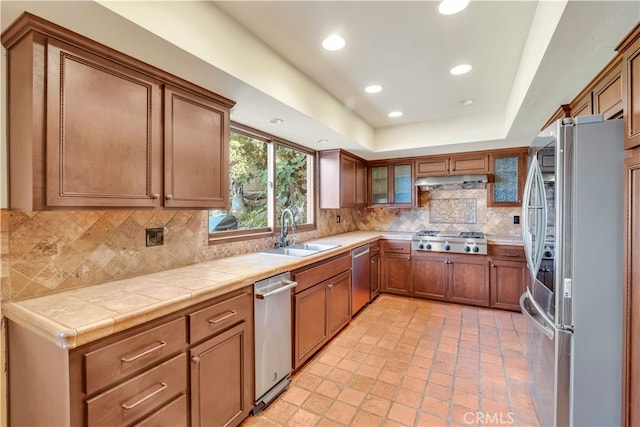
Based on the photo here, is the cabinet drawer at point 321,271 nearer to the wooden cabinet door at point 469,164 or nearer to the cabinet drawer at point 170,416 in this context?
the cabinet drawer at point 170,416

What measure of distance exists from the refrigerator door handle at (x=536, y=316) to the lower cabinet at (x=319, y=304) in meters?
1.54

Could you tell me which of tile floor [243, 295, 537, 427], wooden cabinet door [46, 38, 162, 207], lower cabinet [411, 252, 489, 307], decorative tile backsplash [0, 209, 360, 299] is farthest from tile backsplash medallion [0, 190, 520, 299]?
lower cabinet [411, 252, 489, 307]

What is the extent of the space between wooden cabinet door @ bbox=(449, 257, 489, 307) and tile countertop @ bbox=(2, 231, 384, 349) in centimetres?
278

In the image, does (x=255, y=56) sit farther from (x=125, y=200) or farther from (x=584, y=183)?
(x=584, y=183)

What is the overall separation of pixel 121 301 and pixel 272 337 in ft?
3.28

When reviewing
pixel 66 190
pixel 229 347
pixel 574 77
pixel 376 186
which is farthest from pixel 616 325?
pixel 376 186

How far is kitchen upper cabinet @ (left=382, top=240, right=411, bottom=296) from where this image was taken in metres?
4.16

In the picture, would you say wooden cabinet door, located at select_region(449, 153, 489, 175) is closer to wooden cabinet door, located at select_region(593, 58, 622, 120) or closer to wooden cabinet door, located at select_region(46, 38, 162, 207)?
wooden cabinet door, located at select_region(593, 58, 622, 120)

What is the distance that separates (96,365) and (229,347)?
0.69m

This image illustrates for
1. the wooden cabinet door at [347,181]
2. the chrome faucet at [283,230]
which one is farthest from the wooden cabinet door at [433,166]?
the chrome faucet at [283,230]

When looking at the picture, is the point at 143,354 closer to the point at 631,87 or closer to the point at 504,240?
the point at 631,87

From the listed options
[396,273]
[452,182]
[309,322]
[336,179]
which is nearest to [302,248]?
[309,322]

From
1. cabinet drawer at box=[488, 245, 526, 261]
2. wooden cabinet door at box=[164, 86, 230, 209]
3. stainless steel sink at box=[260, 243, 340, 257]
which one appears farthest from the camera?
cabinet drawer at box=[488, 245, 526, 261]

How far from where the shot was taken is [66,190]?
127 centimetres
